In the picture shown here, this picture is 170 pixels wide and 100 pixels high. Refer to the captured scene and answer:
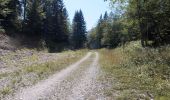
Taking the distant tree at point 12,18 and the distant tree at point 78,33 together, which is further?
the distant tree at point 78,33

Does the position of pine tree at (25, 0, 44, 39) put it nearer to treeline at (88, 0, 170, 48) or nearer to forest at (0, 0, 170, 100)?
forest at (0, 0, 170, 100)

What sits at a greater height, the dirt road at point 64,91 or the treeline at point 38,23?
the treeline at point 38,23

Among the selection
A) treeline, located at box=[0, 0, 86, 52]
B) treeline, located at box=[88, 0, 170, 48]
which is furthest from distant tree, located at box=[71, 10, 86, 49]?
treeline, located at box=[88, 0, 170, 48]

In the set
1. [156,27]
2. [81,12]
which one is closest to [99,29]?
[81,12]

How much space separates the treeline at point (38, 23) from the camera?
67688 mm

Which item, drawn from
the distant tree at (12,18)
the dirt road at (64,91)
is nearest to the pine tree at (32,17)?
the distant tree at (12,18)

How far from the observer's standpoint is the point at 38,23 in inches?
2992

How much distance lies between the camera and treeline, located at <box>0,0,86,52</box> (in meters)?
67.7

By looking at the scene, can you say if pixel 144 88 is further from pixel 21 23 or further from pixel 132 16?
pixel 21 23

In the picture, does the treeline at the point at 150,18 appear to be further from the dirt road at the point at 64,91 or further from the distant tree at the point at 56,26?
the distant tree at the point at 56,26

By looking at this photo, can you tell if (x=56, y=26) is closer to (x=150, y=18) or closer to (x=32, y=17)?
(x=32, y=17)

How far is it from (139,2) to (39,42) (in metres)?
36.2

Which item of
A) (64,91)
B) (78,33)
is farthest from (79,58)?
(78,33)

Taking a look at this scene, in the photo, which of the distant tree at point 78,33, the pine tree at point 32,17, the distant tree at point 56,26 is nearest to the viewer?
the pine tree at point 32,17
